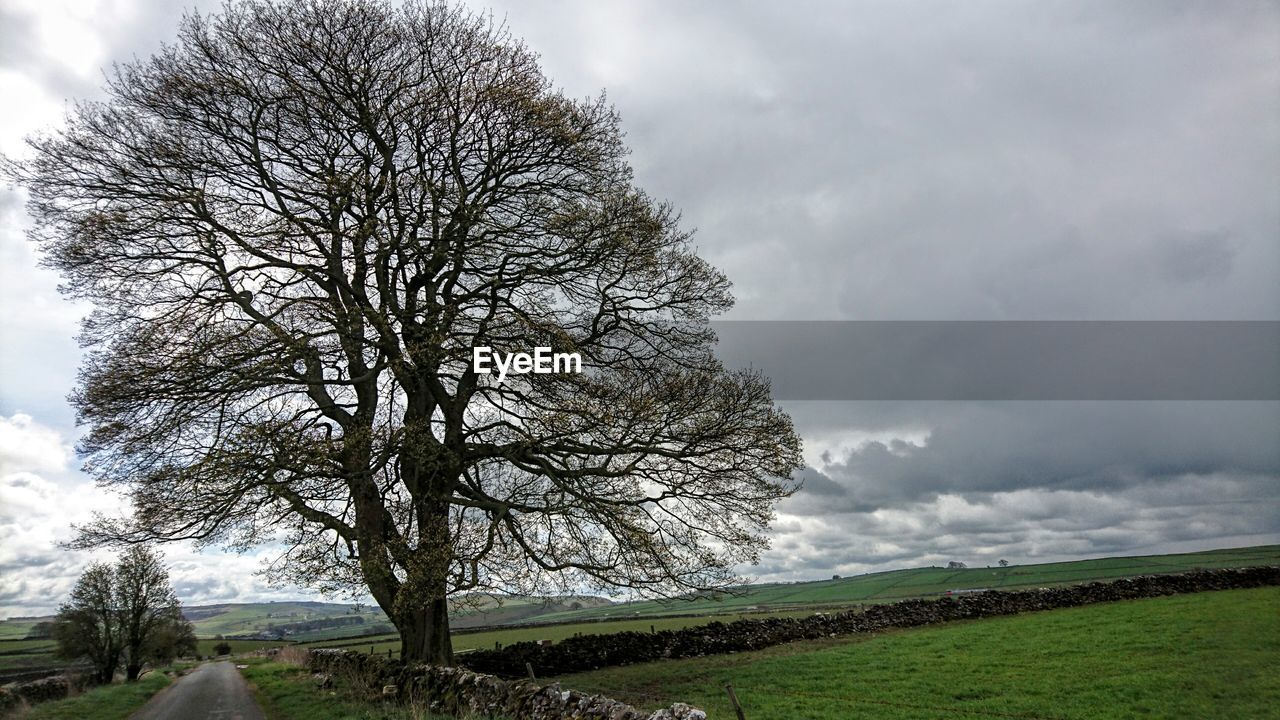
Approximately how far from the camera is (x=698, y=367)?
15875 millimetres

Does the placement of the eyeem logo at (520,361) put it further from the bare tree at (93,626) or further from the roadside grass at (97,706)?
the bare tree at (93,626)

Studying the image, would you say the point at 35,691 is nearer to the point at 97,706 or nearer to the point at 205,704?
the point at 97,706

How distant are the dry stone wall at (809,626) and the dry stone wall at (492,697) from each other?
16.1 feet

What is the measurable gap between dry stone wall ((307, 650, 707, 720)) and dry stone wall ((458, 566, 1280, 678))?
4917 mm

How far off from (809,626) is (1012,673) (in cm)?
1182

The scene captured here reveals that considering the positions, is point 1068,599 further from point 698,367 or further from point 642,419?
point 642,419

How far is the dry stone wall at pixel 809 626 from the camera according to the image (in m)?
20.8

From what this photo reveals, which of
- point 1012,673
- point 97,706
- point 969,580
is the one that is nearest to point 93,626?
point 97,706

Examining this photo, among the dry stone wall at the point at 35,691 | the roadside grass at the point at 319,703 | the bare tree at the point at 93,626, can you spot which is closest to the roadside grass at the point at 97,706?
the dry stone wall at the point at 35,691

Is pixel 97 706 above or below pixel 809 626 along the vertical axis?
below

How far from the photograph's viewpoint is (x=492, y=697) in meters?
11.7

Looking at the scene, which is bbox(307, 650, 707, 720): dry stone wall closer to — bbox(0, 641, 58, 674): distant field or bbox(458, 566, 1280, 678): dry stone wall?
bbox(458, 566, 1280, 678): dry stone wall

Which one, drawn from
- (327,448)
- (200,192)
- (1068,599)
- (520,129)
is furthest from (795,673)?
(1068,599)

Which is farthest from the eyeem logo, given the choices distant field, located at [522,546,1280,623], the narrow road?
distant field, located at [522,546,1280,623]
